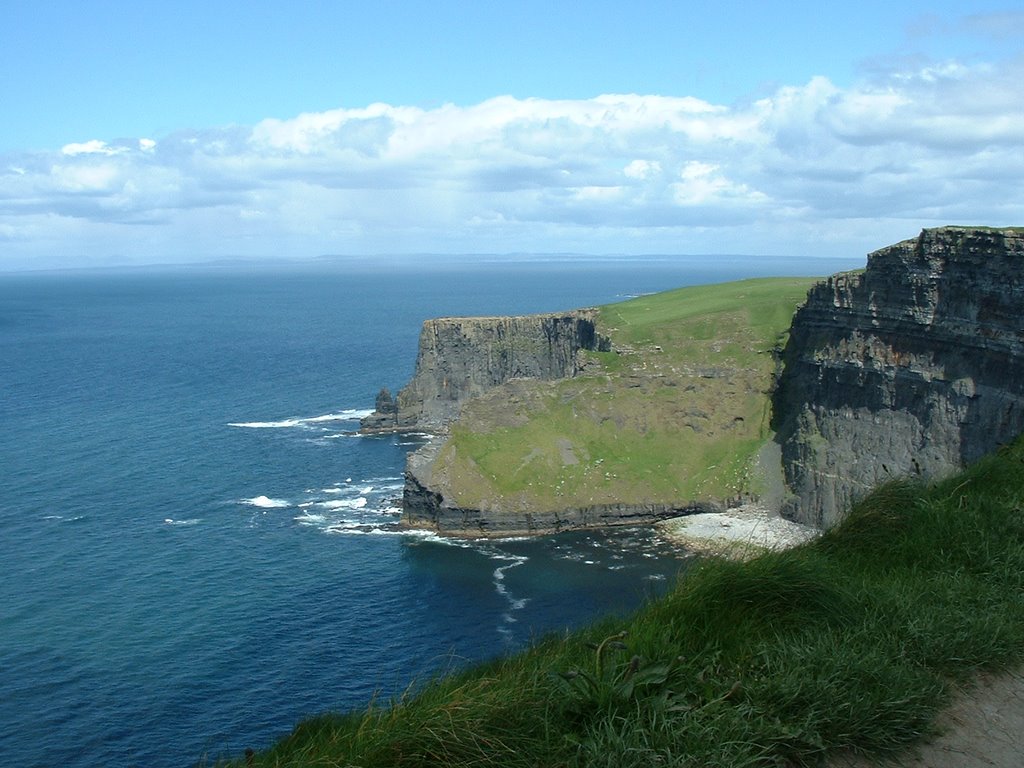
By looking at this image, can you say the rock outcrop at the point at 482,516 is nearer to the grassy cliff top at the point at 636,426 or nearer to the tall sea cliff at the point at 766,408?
the tall sea cliff at the point at 766,408

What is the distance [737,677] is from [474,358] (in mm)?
121319

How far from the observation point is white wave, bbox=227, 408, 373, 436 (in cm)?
12025

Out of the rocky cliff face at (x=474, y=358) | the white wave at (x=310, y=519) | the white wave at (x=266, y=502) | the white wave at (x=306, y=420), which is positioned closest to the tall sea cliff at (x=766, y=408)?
the white wave at (x=310, y=519)

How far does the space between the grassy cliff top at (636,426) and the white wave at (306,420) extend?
39.8 m

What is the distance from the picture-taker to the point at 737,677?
10.6m

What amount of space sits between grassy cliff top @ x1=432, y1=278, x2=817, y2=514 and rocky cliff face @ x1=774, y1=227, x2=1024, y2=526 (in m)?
5.52

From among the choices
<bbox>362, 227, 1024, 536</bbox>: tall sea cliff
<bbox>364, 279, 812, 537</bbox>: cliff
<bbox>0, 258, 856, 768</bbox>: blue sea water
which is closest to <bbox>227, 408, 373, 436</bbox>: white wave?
<bbox>0, 258, 856, 768</bbox>: blue sea water

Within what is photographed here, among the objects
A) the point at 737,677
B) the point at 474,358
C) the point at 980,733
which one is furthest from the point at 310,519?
the point at 980,733

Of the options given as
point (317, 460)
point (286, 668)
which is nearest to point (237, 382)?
point (317, 460)

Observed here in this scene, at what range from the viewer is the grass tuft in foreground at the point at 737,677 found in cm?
940

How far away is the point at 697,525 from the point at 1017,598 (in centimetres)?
6840

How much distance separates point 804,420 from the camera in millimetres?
85188

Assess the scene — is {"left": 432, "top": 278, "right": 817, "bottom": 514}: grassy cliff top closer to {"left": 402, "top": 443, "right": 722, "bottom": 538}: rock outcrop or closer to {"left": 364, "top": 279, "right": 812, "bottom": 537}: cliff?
{"left": 364, "top": 279, "right": 812, "bottom": 537}: cliff

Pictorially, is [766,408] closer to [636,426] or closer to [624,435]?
[636,426]
